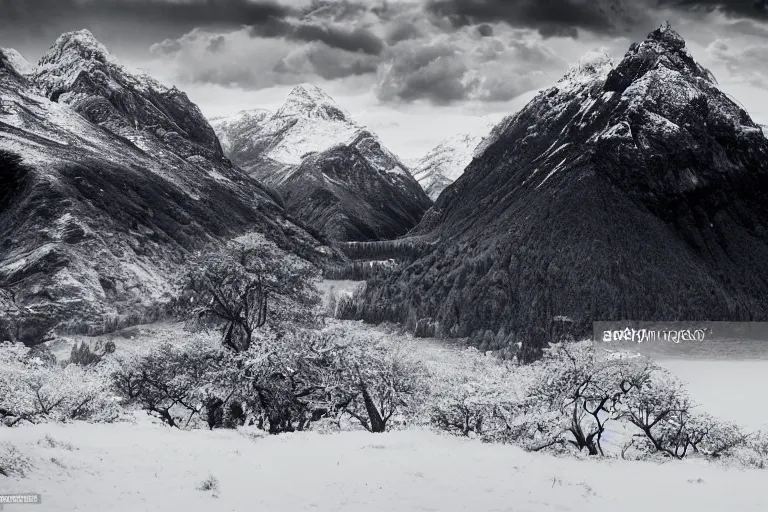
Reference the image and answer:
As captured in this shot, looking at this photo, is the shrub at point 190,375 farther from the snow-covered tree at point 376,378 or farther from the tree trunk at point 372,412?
the tree trunk at point 372,412

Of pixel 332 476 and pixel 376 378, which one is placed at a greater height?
pixel 376 378

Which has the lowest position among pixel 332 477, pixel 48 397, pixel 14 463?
pixel 48 397

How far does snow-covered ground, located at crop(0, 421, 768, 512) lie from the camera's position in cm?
2612

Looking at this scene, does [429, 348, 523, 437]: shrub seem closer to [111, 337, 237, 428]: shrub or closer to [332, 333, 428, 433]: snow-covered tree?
[332, 333, 428, 433]: snow-covered tree

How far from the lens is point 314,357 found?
46.0 metres

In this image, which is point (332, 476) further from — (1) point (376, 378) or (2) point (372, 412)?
(2) point (372, 412)

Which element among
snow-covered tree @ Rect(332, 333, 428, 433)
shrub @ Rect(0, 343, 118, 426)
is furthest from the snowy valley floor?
shrub @ Rect(0, 343, 118, 426)

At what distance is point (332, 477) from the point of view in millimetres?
30953

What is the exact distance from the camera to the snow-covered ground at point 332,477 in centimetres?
2612

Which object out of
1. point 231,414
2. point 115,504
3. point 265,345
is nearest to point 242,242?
point 265,345

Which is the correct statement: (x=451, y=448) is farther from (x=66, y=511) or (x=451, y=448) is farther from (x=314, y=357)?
(x=66, y=511)

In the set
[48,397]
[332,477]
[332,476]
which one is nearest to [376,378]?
[332,476]

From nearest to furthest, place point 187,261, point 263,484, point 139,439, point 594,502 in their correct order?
point 263,484 → point 594,502 → point 139,439 → point 187,261

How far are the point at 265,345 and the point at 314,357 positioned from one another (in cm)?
401
